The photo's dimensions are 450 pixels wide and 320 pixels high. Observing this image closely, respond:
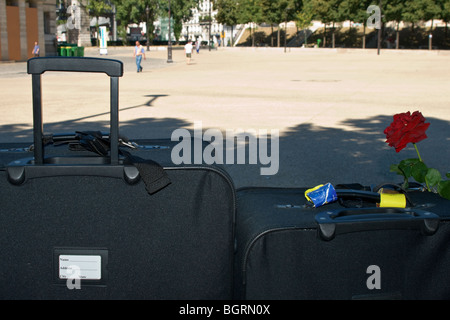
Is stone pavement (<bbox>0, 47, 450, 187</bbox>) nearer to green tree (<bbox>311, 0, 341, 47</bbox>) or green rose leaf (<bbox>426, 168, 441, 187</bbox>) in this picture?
green rose leaf (<bbox>426, 168, 441, 187</bbox>)

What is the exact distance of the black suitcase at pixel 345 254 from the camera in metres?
1.77

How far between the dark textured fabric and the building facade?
109 ft

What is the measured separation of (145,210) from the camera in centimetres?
182

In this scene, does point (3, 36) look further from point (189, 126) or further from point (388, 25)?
point (388, 25)

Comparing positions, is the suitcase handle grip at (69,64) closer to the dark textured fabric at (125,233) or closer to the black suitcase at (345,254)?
the dark textured fabric at (125,233)

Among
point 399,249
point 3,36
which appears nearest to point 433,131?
point 399,249

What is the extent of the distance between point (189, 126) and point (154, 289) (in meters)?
7.08

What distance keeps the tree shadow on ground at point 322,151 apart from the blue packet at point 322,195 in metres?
3.23

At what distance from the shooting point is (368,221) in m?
1.77

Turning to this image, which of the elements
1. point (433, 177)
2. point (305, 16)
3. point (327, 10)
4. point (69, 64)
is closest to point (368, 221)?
point (433, 177)

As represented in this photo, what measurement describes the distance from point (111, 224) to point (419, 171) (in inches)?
49.5

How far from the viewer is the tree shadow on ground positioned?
5642 millimetres

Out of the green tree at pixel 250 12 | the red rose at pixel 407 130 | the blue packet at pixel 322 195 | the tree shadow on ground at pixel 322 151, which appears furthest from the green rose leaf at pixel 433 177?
the green tree at pixel 250 12

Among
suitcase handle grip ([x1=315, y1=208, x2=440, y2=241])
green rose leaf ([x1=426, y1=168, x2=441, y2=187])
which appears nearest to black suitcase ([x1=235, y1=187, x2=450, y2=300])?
suitcase handle grip ([x1=315, y1=208, x2=440, y2=241])
